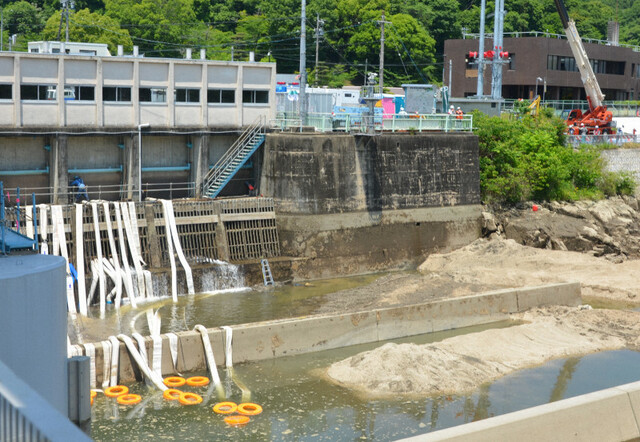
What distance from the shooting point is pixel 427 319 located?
29547 millimetres

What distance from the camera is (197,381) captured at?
23516 mm

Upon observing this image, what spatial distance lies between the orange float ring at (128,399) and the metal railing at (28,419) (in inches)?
632

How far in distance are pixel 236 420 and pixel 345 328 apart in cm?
745

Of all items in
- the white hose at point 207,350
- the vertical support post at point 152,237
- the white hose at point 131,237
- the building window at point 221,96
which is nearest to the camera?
the white hose at point 207,350

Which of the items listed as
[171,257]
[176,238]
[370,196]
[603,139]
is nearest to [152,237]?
[176,238]

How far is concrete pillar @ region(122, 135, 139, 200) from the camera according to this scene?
36656mm

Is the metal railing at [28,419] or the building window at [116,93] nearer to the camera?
the metal railing at [28,419]

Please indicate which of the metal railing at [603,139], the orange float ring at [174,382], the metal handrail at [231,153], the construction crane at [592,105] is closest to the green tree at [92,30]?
the metal handrail at [231,153]

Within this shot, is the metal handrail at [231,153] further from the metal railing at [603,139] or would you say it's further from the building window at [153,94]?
the metal railing at [603,139]

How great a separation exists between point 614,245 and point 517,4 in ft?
226

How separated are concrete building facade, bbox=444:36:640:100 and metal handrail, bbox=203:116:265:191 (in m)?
36.1

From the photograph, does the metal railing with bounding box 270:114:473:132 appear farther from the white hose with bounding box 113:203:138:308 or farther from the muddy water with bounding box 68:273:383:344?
the white hose with bounding box 113:203:138:308

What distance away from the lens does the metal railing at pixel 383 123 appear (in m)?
40.0

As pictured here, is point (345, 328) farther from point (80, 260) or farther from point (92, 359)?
point (80, 260)
